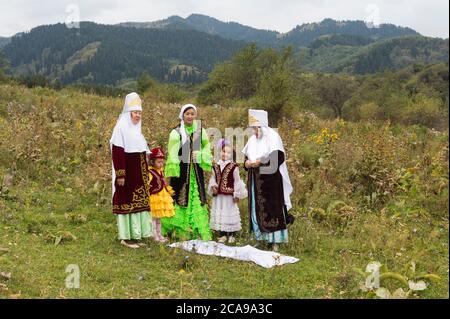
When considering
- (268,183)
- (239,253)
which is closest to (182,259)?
(239,253)

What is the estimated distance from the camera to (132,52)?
18538cm

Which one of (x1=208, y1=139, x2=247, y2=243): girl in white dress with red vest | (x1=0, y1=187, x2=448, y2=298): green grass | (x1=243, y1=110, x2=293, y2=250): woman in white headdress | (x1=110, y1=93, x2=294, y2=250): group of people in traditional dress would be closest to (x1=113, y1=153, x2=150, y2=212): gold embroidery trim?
(x1=110, y1=93, x2=294, y2=250): group of people in traditional dress

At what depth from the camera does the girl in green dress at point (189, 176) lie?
7.17 meters

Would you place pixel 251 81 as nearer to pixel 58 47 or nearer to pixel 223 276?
pixel 223 276

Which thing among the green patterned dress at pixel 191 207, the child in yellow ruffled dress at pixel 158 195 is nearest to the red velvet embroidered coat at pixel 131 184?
the child in yellow ruffled dress at pixel 158 195

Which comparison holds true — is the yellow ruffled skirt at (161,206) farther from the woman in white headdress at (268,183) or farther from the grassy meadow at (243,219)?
the woman in white headdress at (268,183)

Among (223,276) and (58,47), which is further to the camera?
(58,47)

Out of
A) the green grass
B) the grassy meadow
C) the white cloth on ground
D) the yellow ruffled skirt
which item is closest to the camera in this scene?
the green grass

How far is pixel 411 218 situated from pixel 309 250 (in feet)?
7.44

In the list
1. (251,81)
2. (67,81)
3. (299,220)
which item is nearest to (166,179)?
(299,220)

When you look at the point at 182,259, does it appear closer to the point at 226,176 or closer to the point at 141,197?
the point at 141,197

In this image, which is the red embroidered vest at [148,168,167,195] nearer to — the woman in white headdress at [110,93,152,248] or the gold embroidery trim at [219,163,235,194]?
the woman in white headdress at [110,93,152,248]

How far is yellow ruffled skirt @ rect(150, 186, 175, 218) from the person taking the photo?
7098mm

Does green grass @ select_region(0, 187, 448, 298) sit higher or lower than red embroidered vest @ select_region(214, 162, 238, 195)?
lower
